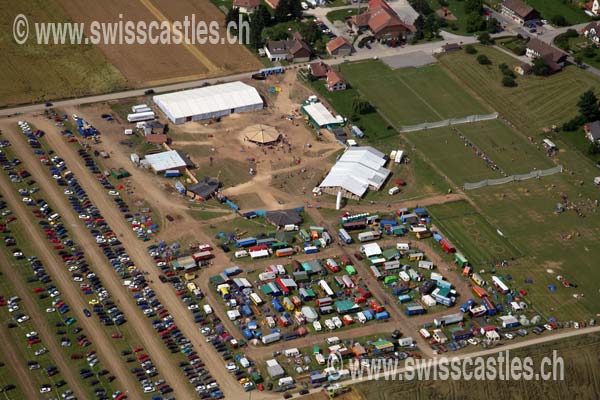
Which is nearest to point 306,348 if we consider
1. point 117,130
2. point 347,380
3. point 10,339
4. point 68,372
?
point 347,380

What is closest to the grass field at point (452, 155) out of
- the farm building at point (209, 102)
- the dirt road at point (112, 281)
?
the farm building at point (209, 102)

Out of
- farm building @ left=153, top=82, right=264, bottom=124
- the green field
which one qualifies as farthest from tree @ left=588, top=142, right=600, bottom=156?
farm building @ left=153, top=82, right=264, bottom=124

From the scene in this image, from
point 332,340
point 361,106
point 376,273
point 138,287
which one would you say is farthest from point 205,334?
point 361,106

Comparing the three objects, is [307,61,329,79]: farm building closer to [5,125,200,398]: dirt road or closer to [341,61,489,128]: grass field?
[341,61,489,128]: grass field

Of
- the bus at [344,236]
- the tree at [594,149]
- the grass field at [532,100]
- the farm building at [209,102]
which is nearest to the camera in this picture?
the bus at [344,236]

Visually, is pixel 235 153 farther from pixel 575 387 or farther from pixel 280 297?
pixel 575 387

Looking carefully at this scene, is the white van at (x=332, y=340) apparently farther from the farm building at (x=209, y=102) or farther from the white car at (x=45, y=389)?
the farm building at (x=209, y=102)

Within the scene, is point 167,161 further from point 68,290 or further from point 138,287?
point 68,290
